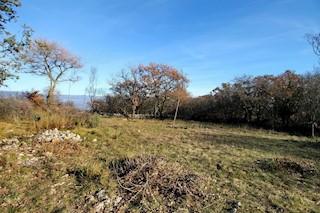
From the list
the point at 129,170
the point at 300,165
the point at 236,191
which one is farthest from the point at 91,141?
the point at 300,165

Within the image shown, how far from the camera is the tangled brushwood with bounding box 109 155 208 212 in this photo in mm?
2673

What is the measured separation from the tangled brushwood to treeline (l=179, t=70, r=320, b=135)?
11.7m

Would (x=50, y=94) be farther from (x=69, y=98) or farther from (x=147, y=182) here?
(x=147, y=182)

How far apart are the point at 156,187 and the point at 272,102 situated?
14444 millimetres

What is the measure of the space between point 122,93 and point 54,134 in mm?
14520

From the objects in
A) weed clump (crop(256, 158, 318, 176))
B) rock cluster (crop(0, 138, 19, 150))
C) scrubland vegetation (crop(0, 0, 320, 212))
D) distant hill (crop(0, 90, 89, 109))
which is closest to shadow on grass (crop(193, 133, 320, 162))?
scrubland vegetation (crop(0, 0, 320, 212))

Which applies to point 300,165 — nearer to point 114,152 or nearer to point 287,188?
point 287,188

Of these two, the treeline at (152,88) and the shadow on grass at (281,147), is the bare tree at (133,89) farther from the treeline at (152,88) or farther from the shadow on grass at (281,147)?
the shadow on grass at (281,147)

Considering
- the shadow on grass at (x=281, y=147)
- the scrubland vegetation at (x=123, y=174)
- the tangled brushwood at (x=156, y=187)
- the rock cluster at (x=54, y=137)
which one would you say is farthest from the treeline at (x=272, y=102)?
the rock cluster at (x=54, y=137)

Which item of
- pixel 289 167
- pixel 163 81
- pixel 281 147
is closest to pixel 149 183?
pixel 289 167

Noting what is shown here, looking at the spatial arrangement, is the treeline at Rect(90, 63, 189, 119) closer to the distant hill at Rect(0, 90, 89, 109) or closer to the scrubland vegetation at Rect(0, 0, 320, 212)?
the distant hill at Rect(0, 90, 89, 109)

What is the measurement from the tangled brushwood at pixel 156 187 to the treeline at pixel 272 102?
11687 mm

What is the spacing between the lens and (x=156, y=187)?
3057 millimetres

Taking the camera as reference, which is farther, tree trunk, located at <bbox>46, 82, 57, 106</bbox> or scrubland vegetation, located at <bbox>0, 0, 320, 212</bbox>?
tree trunk, located at <bbox>46, 82, 57, 106</bbox>
